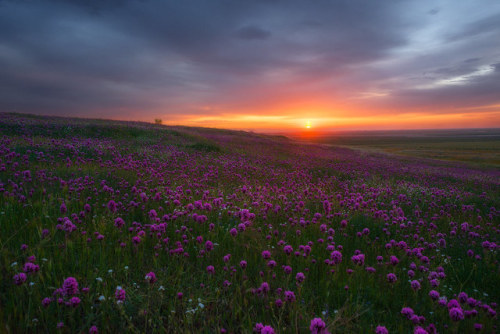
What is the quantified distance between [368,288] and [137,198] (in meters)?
5.21

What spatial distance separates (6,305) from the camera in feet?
8.36

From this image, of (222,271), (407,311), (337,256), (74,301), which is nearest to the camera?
(74,301)

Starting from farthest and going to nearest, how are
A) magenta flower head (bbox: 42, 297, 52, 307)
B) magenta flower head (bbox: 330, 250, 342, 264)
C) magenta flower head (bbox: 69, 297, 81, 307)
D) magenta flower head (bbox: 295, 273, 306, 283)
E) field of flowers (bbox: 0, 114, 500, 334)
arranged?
magenta flower head (bbox: 330, 250, 342, 264) < magenta flower head (bbox: 295, 273, 306, 283) < field of flowers (bbox: 0, 114, 500, 334) < magenta flower head (bbox: 42, 297, 52, 307) < magenta flower head (bbox: 69, 297, 81, 307)

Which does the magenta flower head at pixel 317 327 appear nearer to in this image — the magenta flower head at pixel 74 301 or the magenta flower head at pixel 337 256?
the magenta flower head at pixel 337 256

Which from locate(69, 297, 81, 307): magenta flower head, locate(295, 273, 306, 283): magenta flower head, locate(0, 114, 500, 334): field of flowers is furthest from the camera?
locate(295, 273, 306, 283): magenta flower head

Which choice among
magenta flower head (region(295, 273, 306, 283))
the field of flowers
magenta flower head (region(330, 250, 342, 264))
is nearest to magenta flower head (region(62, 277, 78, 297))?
the field of flowers

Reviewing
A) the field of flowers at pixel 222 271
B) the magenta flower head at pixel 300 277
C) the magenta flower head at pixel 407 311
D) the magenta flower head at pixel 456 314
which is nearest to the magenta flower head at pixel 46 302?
the field of flowers at pixel 222 271

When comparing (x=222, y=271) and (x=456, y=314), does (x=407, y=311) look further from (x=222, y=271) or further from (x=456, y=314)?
(x=222, y=271)

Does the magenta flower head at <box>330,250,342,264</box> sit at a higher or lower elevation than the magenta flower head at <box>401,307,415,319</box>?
higher

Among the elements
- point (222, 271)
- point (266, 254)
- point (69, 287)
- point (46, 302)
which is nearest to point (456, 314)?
point (266, 254)

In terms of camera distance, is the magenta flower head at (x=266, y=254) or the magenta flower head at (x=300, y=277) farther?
the magenta flower head at (x=266, y=254)

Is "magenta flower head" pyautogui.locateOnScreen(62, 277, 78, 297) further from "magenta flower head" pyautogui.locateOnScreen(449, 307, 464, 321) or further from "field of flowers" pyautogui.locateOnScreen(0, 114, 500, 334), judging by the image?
"magenta flower head" pyautogui.locateOnScreen(449, 307, 464, 321)

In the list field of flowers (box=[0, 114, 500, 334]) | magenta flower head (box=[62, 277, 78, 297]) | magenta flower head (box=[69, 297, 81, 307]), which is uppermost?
magenta flower head (box=[62, 277, 78, 297])

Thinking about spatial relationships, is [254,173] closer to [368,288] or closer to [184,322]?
[368,288]
